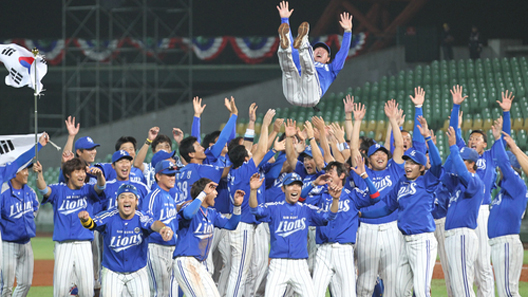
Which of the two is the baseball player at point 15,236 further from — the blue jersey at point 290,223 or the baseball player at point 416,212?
the baseball player at point 416,212

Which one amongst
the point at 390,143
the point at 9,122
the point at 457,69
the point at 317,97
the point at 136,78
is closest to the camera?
the point at 317,97

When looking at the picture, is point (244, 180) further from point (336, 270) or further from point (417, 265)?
point (417, 265)

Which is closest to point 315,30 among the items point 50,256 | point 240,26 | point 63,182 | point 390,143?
point 240,26

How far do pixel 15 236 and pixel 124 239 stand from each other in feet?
6.47

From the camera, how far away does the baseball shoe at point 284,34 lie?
671 centimetres

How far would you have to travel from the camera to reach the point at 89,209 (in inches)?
284

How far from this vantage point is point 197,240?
6340 millimetres

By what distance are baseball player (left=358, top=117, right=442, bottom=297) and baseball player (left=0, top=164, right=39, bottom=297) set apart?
4.15m

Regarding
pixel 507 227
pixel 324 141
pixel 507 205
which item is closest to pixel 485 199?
pixel 507 205

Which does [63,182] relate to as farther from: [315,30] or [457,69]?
[315,30]

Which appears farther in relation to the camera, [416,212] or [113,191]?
[113,191]

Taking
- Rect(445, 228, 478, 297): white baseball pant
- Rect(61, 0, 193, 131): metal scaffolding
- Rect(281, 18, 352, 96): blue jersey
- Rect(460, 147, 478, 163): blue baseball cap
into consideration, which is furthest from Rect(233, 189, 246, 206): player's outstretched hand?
Rect(61, 0, 193, 131): metal scaffolding

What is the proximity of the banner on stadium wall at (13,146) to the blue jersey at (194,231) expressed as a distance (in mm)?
2463

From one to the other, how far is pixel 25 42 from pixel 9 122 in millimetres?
3487
